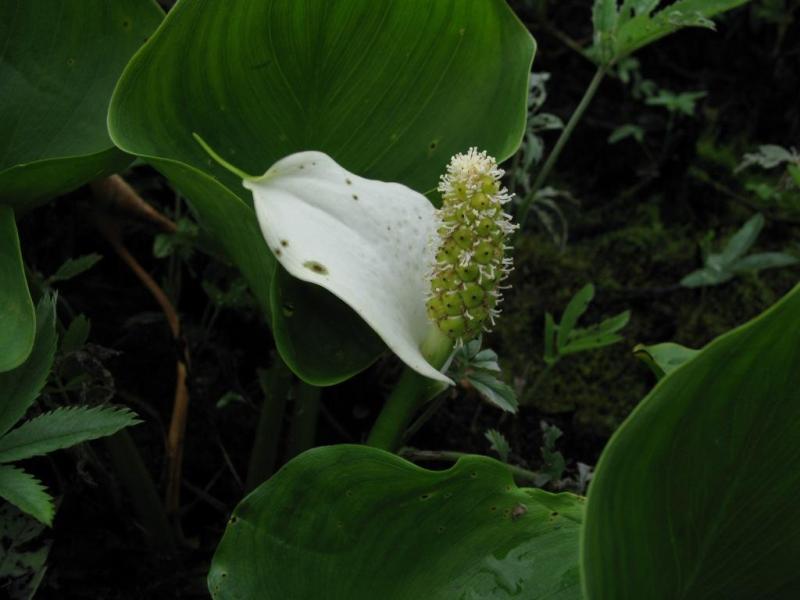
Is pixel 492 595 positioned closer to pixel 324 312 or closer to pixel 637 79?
pixel 324 312

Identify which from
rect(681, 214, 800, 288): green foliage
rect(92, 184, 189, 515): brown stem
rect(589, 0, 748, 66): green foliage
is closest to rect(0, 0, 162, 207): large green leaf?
rect(92, 184, 189, 515): brown stem

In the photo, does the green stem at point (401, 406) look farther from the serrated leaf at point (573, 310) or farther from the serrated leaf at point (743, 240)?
the serrated leaf at point (743, 240)

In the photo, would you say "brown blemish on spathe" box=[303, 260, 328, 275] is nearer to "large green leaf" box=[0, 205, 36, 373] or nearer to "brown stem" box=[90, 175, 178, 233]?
"large green leaf" box=[0, 205, 36, 373]

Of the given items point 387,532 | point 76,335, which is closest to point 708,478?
point 387,532

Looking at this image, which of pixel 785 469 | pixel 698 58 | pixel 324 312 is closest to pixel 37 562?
pixel 324 312

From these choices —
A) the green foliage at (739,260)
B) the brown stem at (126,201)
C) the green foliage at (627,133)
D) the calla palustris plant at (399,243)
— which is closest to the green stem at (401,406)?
the calla palustris plant at (399,243)

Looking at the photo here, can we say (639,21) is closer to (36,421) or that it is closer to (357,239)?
(357,239)
